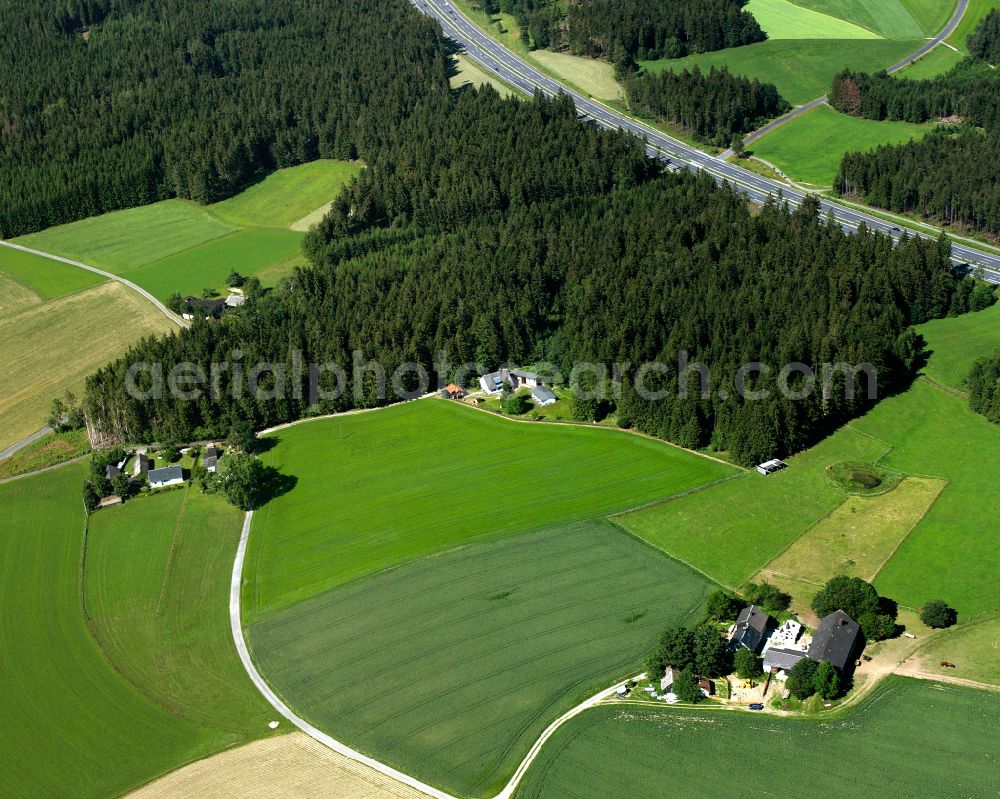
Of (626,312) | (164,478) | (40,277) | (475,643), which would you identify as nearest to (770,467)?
(626,312)

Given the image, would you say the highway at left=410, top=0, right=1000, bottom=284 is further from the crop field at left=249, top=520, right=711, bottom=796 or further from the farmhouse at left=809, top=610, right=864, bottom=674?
the crop field at left=249, top=520, right=711, bottom=796

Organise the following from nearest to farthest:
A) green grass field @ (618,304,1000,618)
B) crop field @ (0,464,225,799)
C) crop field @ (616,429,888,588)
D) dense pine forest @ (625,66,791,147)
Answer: crop field @ (0,464,225,799) < green grass field @ (618,304,1000,618) < crop field @ (616,429,888,588) < dense pine forest @ (625,66,791,147)

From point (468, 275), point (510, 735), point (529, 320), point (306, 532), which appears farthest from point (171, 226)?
point (510, 735)

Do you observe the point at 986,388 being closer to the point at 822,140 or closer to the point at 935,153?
the point at 935,153

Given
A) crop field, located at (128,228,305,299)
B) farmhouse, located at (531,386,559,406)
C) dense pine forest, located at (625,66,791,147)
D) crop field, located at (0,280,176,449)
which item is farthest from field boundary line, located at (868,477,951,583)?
dense pine forest, located at (625,66,791,147)

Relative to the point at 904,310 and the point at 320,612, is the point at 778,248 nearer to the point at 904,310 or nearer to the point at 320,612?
the point at 904,310
